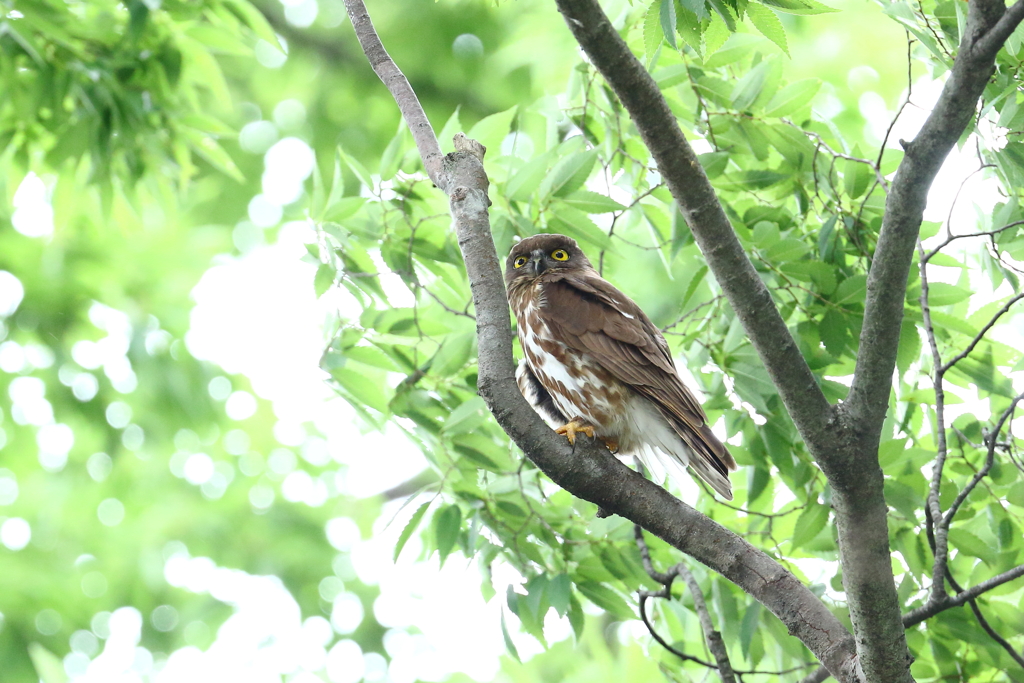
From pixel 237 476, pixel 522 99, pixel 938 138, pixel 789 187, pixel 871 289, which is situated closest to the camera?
pixel 938 138

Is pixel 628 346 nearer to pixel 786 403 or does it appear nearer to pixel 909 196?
pixel 786 403

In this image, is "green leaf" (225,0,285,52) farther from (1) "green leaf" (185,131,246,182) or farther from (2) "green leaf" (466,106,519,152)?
(2) "green leaf" (466,106,519,152)

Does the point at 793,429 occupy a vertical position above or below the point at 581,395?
above

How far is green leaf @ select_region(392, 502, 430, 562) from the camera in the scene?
2.93m

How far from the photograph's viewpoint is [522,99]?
8.36 metres

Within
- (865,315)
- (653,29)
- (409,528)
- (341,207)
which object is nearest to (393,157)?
(341,207)

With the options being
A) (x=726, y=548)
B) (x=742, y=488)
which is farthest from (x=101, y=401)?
(x=726, y=548)

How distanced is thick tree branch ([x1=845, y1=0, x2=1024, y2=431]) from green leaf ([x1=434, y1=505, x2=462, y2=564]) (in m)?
1.50

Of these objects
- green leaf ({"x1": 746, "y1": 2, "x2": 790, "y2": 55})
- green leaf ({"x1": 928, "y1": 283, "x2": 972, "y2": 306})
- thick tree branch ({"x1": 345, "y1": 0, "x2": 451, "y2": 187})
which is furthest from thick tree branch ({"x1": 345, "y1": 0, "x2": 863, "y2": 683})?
green leaf ({"x1": 928, "y1": 283, "x2": 972, "y2": 306})

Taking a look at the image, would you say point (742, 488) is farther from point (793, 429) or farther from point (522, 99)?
point (522, 99)

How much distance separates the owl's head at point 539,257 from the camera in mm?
4227

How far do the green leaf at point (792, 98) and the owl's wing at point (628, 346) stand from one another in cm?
103

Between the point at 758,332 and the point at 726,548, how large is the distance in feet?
2.15

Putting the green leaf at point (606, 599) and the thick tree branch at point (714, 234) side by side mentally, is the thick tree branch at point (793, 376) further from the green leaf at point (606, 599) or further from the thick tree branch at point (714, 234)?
the green leaf at point (606, 599)
